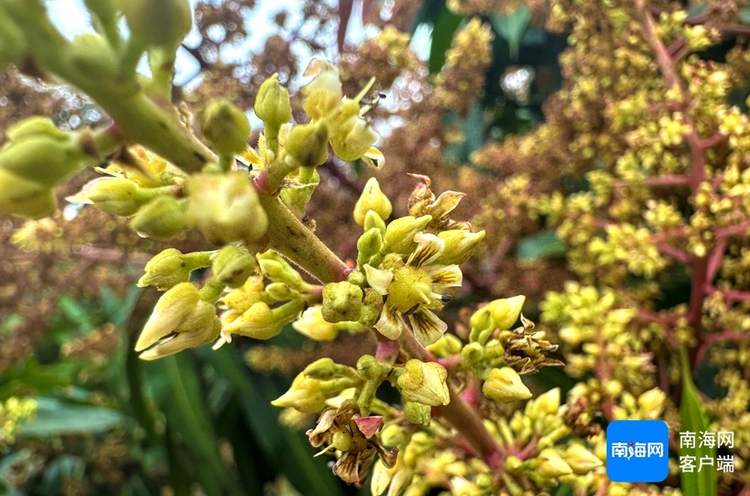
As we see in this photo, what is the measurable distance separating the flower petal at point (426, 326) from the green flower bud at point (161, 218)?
0.15 metres

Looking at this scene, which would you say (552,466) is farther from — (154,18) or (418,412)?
(154,18)

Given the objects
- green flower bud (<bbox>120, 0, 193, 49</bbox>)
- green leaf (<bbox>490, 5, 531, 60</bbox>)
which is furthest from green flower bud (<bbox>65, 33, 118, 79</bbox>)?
green leaf (<bbox>490, 5, 531, 60</bbox>)

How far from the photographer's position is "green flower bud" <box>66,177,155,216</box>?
31 centimetres

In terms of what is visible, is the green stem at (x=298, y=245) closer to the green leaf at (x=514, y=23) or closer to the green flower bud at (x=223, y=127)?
the green flower bud at (x=223, y=127)

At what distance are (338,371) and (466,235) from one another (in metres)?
0.12

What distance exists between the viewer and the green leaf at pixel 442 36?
1079 mm

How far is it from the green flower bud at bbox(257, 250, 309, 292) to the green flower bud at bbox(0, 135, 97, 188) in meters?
0.14

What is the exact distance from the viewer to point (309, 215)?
798 millimetres

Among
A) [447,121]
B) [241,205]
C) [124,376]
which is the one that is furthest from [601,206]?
[124,376]

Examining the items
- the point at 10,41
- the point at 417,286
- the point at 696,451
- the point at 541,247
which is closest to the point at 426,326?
the point at 417,286

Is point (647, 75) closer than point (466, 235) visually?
No

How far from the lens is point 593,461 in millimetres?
510

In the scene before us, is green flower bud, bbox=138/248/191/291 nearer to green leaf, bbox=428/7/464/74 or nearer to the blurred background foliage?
the blurred background foliage

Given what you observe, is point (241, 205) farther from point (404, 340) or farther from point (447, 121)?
point (447, 121)
